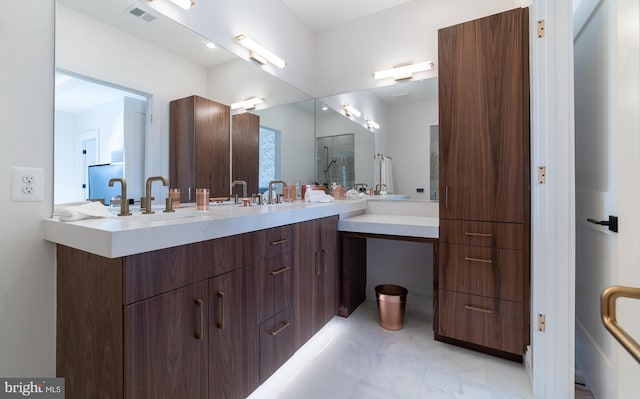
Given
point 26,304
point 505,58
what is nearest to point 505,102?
point 505,58

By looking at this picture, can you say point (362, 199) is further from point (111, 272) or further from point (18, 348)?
point (18, 348)

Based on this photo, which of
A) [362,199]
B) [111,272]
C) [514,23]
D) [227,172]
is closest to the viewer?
[111,272]

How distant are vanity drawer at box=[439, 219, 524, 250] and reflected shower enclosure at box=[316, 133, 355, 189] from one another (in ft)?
3.80

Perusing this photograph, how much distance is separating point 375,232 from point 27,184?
1.83 metres

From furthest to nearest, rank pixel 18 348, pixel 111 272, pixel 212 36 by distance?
pixel 212 36 → pixel 18 348 → pixel 111 272

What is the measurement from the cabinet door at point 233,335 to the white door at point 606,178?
4.16 ft

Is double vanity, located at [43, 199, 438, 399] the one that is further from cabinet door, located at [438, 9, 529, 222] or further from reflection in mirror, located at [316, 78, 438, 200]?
reflection in mirror, located at [316, 78, 438, 200]

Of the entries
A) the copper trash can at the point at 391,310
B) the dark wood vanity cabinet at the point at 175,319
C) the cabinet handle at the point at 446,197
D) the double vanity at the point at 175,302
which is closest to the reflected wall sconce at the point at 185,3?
the double vanity at the point at 175,302

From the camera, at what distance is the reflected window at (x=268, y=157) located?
2348 mm

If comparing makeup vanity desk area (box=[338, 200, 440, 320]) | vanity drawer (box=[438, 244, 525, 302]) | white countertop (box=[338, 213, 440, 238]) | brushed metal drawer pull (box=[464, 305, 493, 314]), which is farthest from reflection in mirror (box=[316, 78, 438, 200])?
brushed metal drawer pull (box=[464, 305, 493, 314])

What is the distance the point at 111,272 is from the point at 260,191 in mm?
1478

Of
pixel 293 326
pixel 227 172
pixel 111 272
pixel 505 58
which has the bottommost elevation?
pixel 293 326

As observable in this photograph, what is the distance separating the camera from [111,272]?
0.88m

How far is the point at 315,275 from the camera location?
1834 mm
